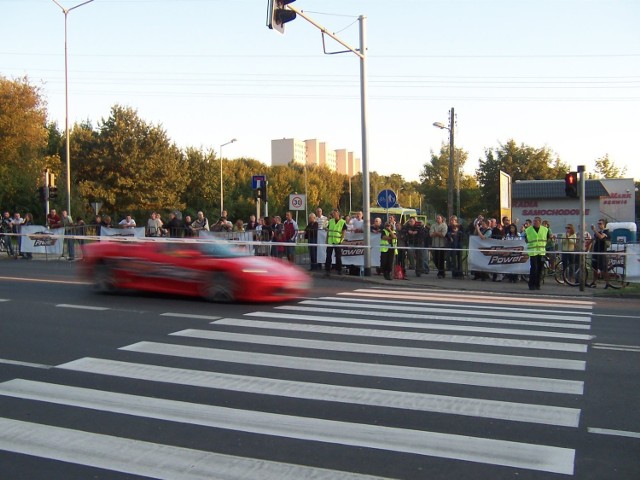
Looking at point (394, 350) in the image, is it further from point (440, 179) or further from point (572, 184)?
point (440, 179)

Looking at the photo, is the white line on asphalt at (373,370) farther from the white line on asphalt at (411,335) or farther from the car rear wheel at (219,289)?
the car rear wheel at (219,289)

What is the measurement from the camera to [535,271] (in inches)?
667

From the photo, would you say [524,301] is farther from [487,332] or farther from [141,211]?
[141,211]

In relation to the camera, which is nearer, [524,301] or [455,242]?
A: [524,301]

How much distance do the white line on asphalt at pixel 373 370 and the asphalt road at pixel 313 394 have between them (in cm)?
3

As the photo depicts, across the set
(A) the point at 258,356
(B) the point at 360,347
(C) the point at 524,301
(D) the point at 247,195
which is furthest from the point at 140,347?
(D) the point at 247,195

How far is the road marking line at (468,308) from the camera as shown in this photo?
38.8 ft

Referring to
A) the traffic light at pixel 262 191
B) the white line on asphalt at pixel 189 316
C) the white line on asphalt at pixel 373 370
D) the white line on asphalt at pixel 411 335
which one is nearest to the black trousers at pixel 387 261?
the traffic light at pixel 262 191

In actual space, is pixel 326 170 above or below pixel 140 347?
above

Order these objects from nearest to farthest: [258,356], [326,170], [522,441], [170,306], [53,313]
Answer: [522,441], [258,356], [53,313], [170,306], [326,170]

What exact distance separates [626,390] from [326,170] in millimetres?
93864

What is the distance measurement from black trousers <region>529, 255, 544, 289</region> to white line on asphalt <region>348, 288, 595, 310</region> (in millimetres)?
1859

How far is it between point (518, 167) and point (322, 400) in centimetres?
5034

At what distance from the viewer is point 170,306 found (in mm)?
11930
